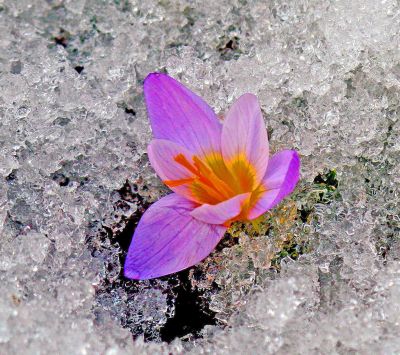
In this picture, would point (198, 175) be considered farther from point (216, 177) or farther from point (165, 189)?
point (165, 189)

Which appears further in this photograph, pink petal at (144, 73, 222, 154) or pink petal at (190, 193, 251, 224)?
pink petal at (144, 73, 222, 154)

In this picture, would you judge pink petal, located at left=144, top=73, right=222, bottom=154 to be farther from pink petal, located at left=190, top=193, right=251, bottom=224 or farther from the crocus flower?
pink petal, located at left=190, top=193, right=251, bottom=224

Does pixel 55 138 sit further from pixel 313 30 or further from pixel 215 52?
pixel 313 30

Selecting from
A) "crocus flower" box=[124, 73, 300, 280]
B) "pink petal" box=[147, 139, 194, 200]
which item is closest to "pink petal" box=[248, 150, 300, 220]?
"crocus flower" box=[124, 73, 300, 280]

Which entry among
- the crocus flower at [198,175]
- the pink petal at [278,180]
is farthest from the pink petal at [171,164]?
the pink petal at [278,180]

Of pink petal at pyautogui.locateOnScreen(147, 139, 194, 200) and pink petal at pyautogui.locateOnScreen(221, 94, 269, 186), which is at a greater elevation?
pink petal at pyautogui.locateOnScreen(221, 94, 269, 186)

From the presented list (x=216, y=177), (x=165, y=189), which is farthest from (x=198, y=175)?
(x=165, y=189)

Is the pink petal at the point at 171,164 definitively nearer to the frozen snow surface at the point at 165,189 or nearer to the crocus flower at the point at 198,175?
the crocus flower at the point at 198,175
